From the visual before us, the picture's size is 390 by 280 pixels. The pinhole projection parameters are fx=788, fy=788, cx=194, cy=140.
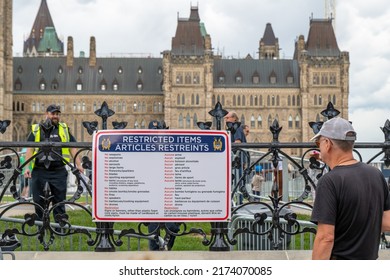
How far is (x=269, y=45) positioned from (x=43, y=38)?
114 ft

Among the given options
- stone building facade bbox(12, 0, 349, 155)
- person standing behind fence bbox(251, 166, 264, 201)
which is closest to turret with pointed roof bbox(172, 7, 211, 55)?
stone building facade bbox(12, 0, 349, 155)

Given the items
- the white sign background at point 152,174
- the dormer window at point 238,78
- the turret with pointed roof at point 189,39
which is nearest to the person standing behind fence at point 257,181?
the white sign background at point 152,174

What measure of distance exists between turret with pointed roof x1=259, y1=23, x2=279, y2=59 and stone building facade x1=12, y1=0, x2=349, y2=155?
11338 millimetres

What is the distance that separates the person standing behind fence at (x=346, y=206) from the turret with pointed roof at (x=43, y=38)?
113 metres

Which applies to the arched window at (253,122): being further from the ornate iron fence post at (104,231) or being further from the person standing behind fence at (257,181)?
the ornate iron fence post at (104,231)

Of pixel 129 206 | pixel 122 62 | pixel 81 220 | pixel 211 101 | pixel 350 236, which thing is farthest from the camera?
pixel 122 62

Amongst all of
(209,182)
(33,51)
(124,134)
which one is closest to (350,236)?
(209,182)

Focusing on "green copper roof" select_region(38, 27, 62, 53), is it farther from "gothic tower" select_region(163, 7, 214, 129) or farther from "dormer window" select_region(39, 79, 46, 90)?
"gothic tower" select_region(163, 7, 214, 129)

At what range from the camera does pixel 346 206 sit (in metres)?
4.48

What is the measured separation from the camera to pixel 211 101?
88688 millimetres

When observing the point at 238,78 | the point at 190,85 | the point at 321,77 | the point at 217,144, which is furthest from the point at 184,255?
the point at 321,77

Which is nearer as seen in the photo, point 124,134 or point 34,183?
point 124,134
